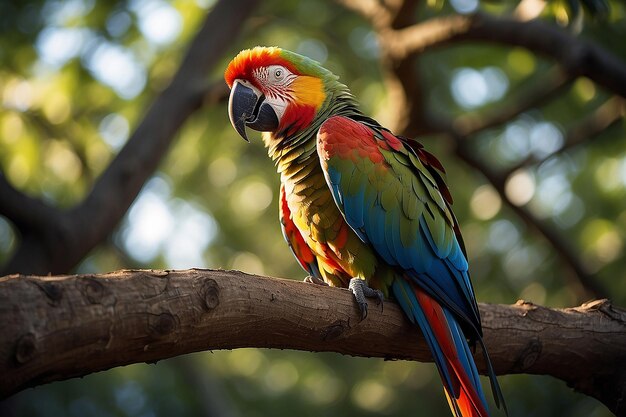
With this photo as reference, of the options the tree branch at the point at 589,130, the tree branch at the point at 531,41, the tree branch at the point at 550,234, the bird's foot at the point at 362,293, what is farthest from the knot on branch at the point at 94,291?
the tree branch at the point at 589,130

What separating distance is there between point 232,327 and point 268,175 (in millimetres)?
5169

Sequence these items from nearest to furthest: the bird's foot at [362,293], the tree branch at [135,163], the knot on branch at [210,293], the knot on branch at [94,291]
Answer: the knot on branch at [94,291], the knot on branch at [210,293], the bird's foot at [362,293], the tree branch at [135,163]

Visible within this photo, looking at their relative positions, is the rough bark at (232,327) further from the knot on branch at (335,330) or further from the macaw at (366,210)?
the macaw at (366,210)

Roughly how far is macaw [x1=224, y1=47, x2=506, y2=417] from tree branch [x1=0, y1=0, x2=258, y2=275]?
1467 millimetres

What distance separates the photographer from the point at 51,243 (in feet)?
13.0

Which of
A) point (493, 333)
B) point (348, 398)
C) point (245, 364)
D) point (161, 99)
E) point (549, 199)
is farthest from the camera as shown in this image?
point (245, 364)

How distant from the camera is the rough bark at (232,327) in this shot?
152 cm

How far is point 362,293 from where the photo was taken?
240 centimetres

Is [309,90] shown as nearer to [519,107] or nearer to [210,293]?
[210,293]

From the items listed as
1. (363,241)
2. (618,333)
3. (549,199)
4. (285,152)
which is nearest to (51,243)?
(285,152)

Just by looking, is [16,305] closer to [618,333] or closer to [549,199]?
[618,333]

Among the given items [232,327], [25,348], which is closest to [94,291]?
[25,348]

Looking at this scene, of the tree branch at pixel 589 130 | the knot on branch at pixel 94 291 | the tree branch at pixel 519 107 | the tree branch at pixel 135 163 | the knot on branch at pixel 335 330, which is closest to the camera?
the knot on branch at pixel 94 291

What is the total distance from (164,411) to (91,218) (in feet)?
8.54
